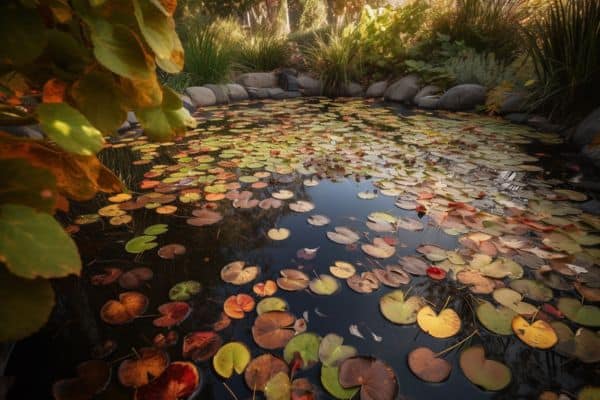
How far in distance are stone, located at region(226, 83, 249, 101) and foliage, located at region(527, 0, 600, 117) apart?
4188 mm

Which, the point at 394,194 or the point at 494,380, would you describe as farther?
the point at 394,194

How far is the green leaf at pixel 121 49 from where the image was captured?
0.41 m

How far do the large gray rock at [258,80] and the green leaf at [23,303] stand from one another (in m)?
6.53

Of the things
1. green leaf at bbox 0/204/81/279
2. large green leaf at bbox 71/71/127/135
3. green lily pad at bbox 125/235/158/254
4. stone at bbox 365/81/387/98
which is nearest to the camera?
green leaf at bbox 0/204/81/279

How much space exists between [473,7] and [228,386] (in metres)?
6.67

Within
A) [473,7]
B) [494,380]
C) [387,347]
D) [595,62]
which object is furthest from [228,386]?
[473,7]

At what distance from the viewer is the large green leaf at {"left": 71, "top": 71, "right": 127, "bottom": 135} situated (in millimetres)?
474

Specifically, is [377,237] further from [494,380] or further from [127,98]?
[127,98]

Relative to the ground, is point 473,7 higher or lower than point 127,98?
higher

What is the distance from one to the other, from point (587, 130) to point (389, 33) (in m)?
4.23

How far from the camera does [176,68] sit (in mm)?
554

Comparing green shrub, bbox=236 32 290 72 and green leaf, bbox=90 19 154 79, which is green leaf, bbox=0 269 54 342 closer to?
green leaf, bbox=90 19 154 79

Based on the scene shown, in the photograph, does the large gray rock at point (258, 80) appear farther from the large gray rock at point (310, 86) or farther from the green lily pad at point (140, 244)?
the green lily pad at point (140, 244)

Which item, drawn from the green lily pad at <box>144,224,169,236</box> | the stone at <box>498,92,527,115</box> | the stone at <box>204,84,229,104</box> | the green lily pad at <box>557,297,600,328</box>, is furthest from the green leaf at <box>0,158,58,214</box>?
the stone at <box>204,84,229,104</box>
